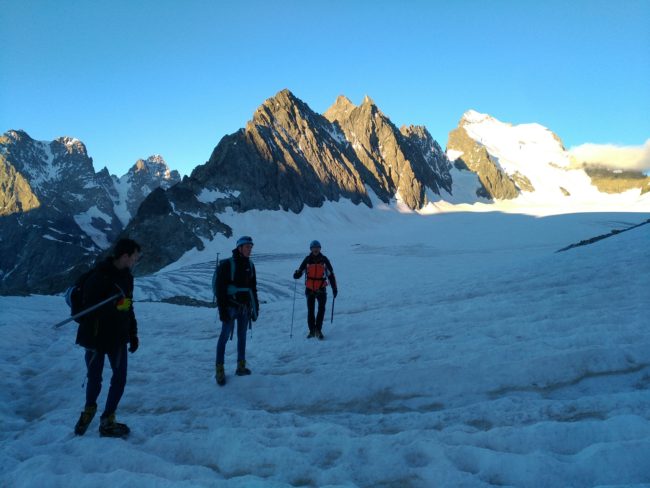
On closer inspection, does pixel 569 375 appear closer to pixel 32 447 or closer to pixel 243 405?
pixel 243 405

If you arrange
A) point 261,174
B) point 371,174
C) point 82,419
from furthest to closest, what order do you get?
1. point 371,174
2. point 261,174
3. point 82,419

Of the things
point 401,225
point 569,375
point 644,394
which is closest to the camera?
point 644,394

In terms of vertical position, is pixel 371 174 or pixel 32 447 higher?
pixel 371 174

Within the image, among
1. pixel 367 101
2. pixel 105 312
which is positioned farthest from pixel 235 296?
pixel 367 101

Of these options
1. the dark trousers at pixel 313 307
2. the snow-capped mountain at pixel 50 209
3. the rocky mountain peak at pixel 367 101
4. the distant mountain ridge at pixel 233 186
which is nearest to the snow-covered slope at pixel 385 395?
the dark trousers at pixel 313 307

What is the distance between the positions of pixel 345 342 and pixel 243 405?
3.84m

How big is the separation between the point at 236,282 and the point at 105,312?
2.45 m

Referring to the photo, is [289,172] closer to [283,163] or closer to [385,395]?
[283,163]

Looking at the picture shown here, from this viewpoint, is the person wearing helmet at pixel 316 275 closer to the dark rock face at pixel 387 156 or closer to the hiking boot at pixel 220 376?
the hiking boot at pixel 220 376

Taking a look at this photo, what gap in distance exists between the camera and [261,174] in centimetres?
8481

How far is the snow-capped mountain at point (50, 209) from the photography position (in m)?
123

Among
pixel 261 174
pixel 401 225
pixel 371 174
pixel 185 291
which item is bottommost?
pixel 185 291

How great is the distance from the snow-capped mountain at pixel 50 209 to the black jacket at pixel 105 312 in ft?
315

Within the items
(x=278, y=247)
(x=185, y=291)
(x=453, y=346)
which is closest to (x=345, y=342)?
(x=453, y=346)
